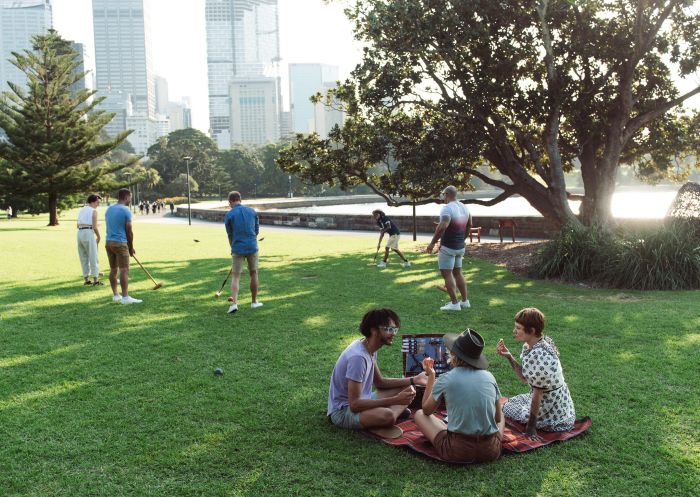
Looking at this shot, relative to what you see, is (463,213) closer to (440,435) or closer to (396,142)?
(440,435)

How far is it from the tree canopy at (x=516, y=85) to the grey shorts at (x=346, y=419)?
11.6 metres

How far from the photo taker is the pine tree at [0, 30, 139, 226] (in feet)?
104

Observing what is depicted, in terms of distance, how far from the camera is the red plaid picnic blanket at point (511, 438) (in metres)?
4.15

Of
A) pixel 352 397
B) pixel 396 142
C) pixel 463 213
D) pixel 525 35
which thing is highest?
pixel 525 35

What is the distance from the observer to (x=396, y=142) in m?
17.5

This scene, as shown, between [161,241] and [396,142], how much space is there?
935cm

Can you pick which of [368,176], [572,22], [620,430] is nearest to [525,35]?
[572,22]

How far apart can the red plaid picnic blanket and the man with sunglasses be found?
3.2 inches

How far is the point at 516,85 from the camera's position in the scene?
16.4 meters

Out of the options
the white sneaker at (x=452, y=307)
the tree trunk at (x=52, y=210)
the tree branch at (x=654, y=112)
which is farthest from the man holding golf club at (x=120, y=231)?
the tree trunk at (x=52, y=210)

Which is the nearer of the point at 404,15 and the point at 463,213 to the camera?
the point at 463,213

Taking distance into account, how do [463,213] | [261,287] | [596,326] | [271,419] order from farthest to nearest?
[261,287] → [463,213] → [596,326] → [271,419]

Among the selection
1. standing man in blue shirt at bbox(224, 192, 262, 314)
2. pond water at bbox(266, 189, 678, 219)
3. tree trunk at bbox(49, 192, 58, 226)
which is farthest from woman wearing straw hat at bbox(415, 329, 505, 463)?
tree trunk at bbox(49, 192, 58, 226)

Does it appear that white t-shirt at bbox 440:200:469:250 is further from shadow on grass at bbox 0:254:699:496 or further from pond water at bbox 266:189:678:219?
pond water at bbox 266:189:678:219
